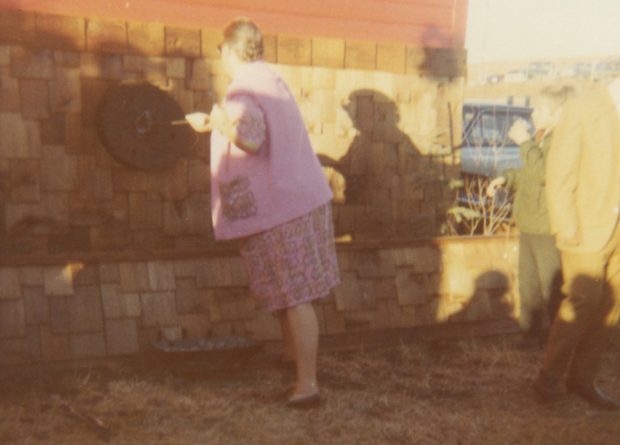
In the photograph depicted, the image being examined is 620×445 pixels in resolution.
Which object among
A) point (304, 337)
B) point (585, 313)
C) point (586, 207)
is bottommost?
point (304, 337)


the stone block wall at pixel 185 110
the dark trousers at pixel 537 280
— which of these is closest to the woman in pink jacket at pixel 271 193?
the stone block wall at pixel 185 110

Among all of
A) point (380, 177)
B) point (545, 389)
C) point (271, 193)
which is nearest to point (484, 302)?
point (545, 389)

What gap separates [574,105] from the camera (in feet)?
13.3

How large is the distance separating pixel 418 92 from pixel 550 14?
20316 mm

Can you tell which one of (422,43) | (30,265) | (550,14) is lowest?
(30,265)

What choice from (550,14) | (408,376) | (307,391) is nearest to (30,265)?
(307,391)

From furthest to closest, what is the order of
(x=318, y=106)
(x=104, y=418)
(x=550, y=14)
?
(x=550, y=14) → (x=318, y=106) → (x=104, y=418)

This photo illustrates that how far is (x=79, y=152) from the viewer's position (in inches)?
225

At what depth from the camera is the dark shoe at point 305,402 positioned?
13.6ft

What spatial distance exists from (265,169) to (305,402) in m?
1.12

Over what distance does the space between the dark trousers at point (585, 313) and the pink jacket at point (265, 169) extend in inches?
49.9

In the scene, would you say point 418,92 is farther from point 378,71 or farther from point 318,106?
point 318,106

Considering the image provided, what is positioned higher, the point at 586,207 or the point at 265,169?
the point at 265,169

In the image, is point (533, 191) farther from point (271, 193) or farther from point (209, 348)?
point (209, 348)
